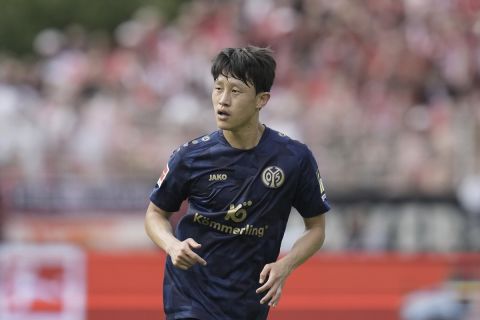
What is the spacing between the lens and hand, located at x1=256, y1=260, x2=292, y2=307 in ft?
19.3

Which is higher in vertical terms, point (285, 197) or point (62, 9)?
point (62, 9)

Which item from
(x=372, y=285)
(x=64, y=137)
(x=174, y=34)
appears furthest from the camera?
(x=174, y=34)

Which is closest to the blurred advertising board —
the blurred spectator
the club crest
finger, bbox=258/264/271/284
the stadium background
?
the stadium background

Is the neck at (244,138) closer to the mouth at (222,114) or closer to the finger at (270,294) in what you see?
the mouth at (222,114)

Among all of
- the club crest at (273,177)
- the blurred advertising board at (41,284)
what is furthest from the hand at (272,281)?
the blurred advertising board at (41,284)

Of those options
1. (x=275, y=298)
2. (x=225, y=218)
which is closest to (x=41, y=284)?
(x=225, y=218)

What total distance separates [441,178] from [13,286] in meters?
4.94

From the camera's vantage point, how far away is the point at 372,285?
1171 cm

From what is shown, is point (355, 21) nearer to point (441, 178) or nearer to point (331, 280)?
point (441, 178)

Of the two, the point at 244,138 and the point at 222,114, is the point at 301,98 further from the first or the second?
the point at 222,114

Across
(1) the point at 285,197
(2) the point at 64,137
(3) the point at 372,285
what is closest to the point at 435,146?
(3) the point at 372,285

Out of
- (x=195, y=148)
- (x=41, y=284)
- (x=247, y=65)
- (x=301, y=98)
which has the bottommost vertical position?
(x=41, y=284)

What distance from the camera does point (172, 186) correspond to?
613 cm

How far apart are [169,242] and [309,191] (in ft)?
2.64
